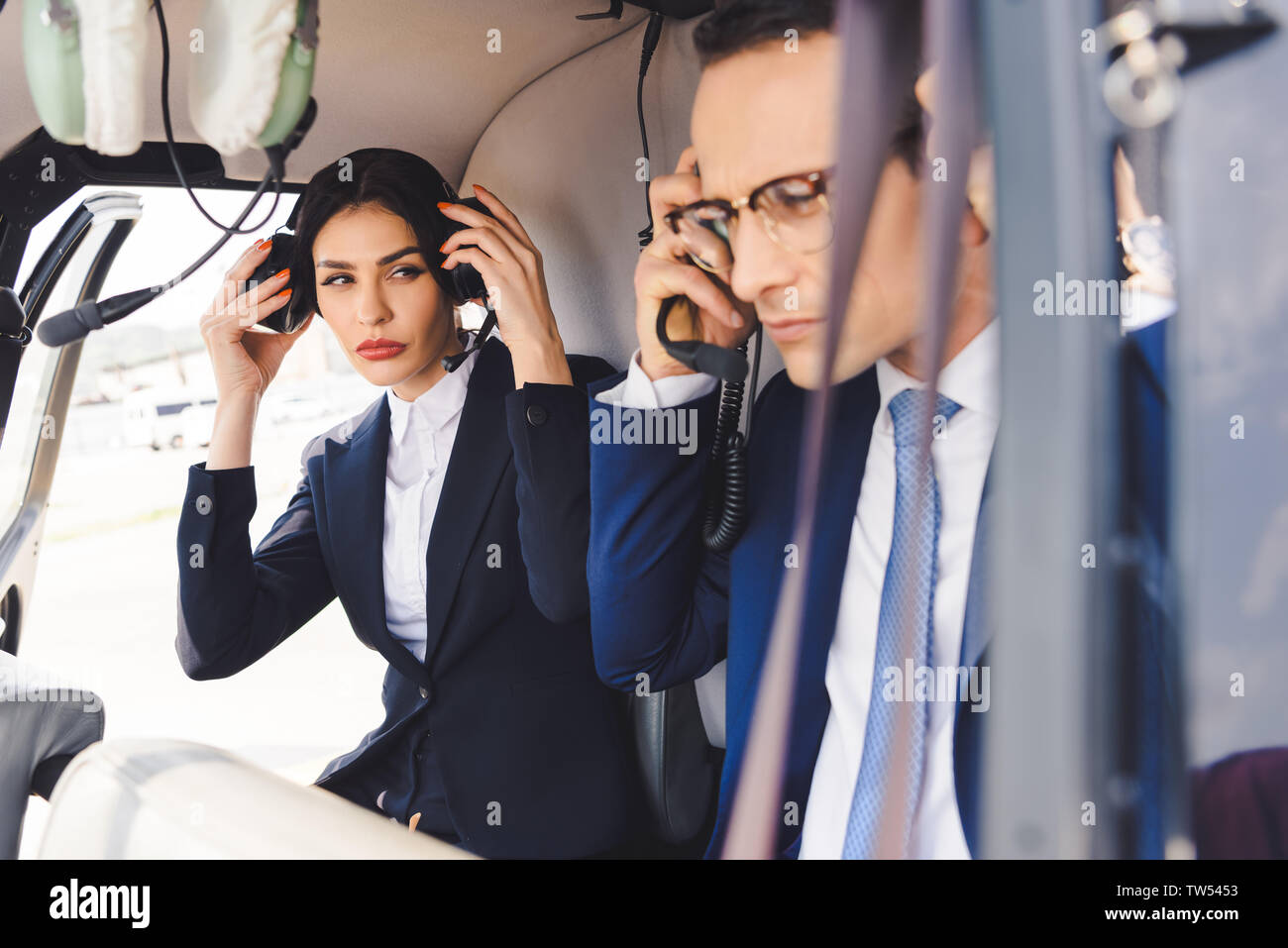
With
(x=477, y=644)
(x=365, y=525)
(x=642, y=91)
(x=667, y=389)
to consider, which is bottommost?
(x=477, y=644)

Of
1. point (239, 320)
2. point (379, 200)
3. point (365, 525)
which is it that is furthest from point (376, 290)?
point (365, 525)

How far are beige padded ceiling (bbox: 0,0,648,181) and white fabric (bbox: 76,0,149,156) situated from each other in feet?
0.78

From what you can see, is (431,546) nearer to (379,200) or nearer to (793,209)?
(379,200)

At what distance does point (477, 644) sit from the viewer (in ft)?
5.06

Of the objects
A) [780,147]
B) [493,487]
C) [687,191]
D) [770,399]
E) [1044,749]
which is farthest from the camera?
[493,487]

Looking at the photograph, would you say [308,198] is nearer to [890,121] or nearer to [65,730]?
[65,730]

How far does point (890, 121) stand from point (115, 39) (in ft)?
2.88

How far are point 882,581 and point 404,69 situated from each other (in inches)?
49.8

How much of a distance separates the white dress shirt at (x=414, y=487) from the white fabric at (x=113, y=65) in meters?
0.69

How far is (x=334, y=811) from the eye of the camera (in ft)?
2.45

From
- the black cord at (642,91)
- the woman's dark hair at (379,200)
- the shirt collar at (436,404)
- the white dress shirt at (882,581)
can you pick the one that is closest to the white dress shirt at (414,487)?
the shirt collar at (436,404)

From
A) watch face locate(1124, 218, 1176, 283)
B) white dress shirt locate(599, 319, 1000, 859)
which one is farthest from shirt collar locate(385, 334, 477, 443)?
watch face locate(1124, 218, 1176, 283)

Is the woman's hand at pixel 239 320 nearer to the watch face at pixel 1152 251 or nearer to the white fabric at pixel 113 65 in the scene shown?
the white fabric at pixel 113 65
